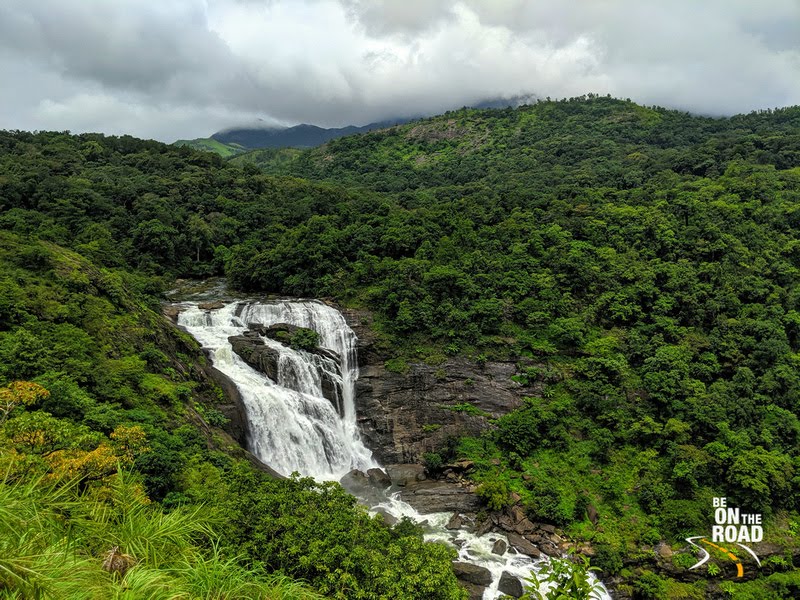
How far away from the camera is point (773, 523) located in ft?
61.7

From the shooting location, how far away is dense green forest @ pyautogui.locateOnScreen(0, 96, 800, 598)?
Answer: 12.9 m

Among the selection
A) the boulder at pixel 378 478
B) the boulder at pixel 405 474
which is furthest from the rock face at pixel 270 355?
the boulder at pixel 405 474

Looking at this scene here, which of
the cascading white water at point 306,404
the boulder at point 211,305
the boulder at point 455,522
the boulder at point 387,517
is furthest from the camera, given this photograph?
the boulder at point 211,305

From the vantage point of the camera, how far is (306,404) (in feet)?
79.5

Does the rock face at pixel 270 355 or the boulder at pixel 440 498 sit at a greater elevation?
the rock face at pixel 270 355

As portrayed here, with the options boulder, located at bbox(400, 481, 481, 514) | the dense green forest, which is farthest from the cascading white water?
the dense green forest

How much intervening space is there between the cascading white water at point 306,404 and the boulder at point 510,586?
0.21 metres

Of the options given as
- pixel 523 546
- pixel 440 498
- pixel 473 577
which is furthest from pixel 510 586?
pixel 440 498

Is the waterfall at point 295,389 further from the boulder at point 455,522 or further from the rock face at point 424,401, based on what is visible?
the boulder at point 455,522

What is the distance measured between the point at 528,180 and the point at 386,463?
43584 millimetres

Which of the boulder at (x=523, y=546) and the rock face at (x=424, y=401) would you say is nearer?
the boulder at (x=523, y=546)

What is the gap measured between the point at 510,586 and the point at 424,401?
1122 cm

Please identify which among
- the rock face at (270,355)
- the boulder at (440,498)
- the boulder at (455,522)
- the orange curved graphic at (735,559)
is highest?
the rock face at (270,355)

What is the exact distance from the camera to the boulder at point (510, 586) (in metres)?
16.2
